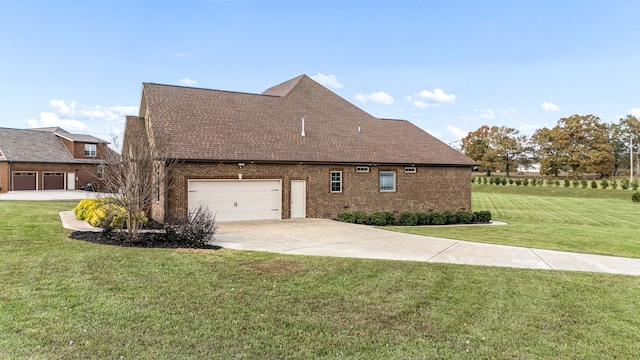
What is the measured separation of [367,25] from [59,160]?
110ft

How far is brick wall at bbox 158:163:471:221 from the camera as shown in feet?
50.4

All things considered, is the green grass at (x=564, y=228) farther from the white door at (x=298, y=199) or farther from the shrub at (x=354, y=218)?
the white door at (x=298, y=199)

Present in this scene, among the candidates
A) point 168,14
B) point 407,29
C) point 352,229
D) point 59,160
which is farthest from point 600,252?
Result: point 59,160

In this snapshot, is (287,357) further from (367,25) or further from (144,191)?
(367,25)

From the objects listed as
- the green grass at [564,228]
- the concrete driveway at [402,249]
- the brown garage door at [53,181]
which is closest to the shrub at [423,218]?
the green grass at [564,228]

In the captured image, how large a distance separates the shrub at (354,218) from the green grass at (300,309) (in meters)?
9.13

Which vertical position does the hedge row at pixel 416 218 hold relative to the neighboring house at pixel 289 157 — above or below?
below

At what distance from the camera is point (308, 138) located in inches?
752

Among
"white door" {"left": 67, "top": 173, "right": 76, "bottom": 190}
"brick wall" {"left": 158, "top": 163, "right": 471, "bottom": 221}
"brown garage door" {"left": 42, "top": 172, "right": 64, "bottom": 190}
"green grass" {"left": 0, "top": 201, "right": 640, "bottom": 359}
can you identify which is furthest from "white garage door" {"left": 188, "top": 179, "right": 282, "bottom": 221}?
"white door" {"left": 67, "top": 173, "right": 76, "bottom": 190}

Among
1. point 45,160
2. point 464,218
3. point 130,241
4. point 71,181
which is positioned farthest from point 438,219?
point 45,160

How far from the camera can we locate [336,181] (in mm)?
18500

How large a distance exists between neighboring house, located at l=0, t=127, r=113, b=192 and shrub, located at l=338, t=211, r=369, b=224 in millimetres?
25923

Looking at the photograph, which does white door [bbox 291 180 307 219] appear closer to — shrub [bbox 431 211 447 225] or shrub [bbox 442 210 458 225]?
shrub [bbox 431 211 447 225]

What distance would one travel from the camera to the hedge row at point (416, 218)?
17.7 metres
